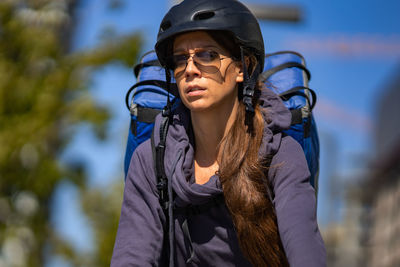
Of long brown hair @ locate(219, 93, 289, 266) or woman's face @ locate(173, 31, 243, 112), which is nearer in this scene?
long brown hair @ locate(219, 93, 289, 266)

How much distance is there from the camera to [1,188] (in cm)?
832

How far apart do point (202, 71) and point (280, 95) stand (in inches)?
23.9

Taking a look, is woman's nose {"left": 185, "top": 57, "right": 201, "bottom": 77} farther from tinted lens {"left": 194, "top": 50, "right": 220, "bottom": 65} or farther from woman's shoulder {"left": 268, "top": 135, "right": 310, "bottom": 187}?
woman's shoulder {"left": 268, "top": 135, "right": 310, "bottom": 187}

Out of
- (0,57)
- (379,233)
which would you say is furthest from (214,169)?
(379,233)

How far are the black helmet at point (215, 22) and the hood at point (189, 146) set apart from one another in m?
0.27

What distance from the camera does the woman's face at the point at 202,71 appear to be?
123 inches

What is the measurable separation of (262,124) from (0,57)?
651 centimetres

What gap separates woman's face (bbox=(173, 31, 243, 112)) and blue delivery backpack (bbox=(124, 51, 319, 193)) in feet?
1.05

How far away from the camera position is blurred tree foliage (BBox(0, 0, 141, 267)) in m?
8.28

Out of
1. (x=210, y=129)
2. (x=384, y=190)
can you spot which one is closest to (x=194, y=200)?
(x=210, y=129)

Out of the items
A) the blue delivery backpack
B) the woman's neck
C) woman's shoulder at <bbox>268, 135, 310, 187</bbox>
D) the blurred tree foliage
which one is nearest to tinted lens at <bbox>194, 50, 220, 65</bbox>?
the woman's neck

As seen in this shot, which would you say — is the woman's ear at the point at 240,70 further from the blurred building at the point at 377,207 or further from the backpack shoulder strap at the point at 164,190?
the blurred building at the point at 377,207

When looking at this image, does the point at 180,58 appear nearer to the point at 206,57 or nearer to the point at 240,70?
the point at 206,57

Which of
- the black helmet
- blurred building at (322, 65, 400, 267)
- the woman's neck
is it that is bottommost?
blurred building at (322, 65, 400, 267)
